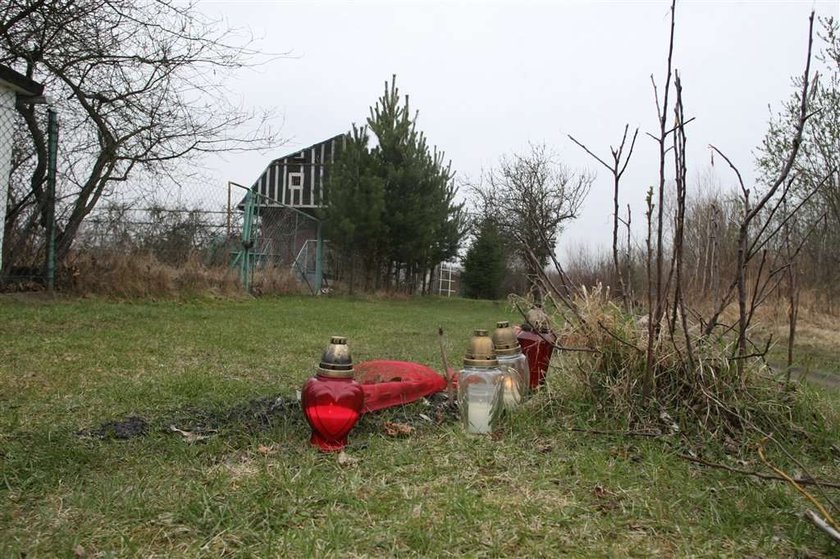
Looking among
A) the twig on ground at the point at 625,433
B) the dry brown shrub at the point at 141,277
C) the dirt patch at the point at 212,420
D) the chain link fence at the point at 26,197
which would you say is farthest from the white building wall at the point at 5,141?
the twig on ground at the point at 625,433

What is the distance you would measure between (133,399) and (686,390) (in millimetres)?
2458

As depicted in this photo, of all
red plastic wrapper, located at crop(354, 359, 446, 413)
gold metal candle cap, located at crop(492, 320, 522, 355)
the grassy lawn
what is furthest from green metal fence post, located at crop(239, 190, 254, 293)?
gold metal candle cap, located at crop(492, 320, 522, 355)

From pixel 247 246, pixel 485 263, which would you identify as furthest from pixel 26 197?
pixel 485 263

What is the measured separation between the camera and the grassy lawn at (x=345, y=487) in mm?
1419

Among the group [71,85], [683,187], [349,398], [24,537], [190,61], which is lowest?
[24,537]

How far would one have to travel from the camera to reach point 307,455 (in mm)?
2041

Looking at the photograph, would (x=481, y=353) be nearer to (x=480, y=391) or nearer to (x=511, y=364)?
(x=480, y=391)

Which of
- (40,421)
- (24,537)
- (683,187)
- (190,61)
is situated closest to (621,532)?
(683,187)

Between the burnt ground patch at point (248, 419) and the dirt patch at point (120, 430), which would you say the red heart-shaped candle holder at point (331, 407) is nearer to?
the burnt ground patch at point (248, 419)

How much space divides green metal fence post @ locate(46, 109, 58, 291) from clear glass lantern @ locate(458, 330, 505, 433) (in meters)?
6.26

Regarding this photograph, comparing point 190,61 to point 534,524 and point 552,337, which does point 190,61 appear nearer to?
point 552,337

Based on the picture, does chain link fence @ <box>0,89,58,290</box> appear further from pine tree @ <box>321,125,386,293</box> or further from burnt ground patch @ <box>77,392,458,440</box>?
pine tree @ <box>321,125,386,293</box>

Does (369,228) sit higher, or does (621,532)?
(369,228)

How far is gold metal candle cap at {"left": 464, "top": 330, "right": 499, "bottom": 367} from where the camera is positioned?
95.5 inches
